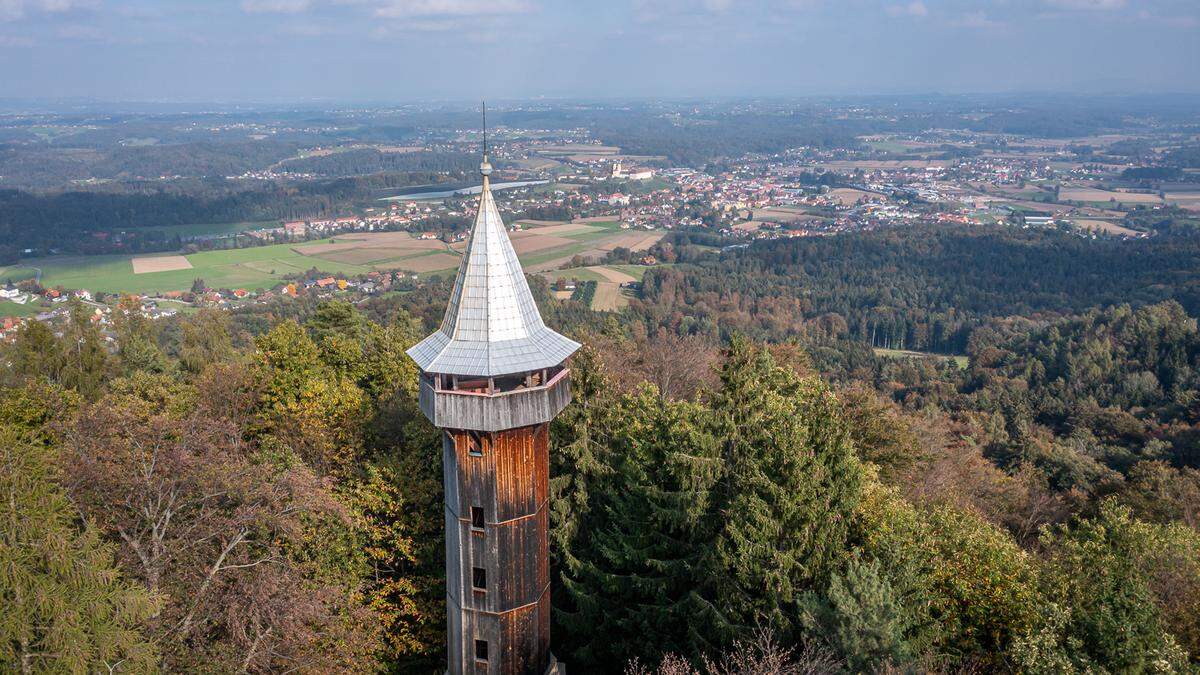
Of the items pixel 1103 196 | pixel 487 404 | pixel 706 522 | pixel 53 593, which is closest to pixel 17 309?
pixel 53 593

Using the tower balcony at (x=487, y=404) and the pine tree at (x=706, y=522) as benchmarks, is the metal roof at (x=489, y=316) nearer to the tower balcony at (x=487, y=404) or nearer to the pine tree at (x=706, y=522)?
the tower balcony at (x=487, y=404)

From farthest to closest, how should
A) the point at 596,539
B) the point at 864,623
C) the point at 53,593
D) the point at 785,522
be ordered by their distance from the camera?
1. the point at 596,539
2. the point at 785,522
3. the point at 864,623
4. the point at 53,593

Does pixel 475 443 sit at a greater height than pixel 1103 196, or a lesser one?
greater

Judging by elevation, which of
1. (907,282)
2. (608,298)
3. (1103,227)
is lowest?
(907,282)

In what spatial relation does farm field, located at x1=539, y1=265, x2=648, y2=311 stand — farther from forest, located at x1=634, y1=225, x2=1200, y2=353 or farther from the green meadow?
the green meadow

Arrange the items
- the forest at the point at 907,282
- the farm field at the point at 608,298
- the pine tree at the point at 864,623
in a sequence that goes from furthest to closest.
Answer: the forest at the point at 907,282 < the farm field at the point at 608,298 < the pine tree at the point at 864,623

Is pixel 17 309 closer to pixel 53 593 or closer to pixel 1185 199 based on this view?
pixel 53 593

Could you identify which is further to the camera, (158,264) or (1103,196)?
(1103,196)

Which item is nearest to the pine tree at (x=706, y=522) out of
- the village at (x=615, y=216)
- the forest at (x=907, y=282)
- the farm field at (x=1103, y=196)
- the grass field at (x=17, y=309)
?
the forest at (x=907, y=282)
